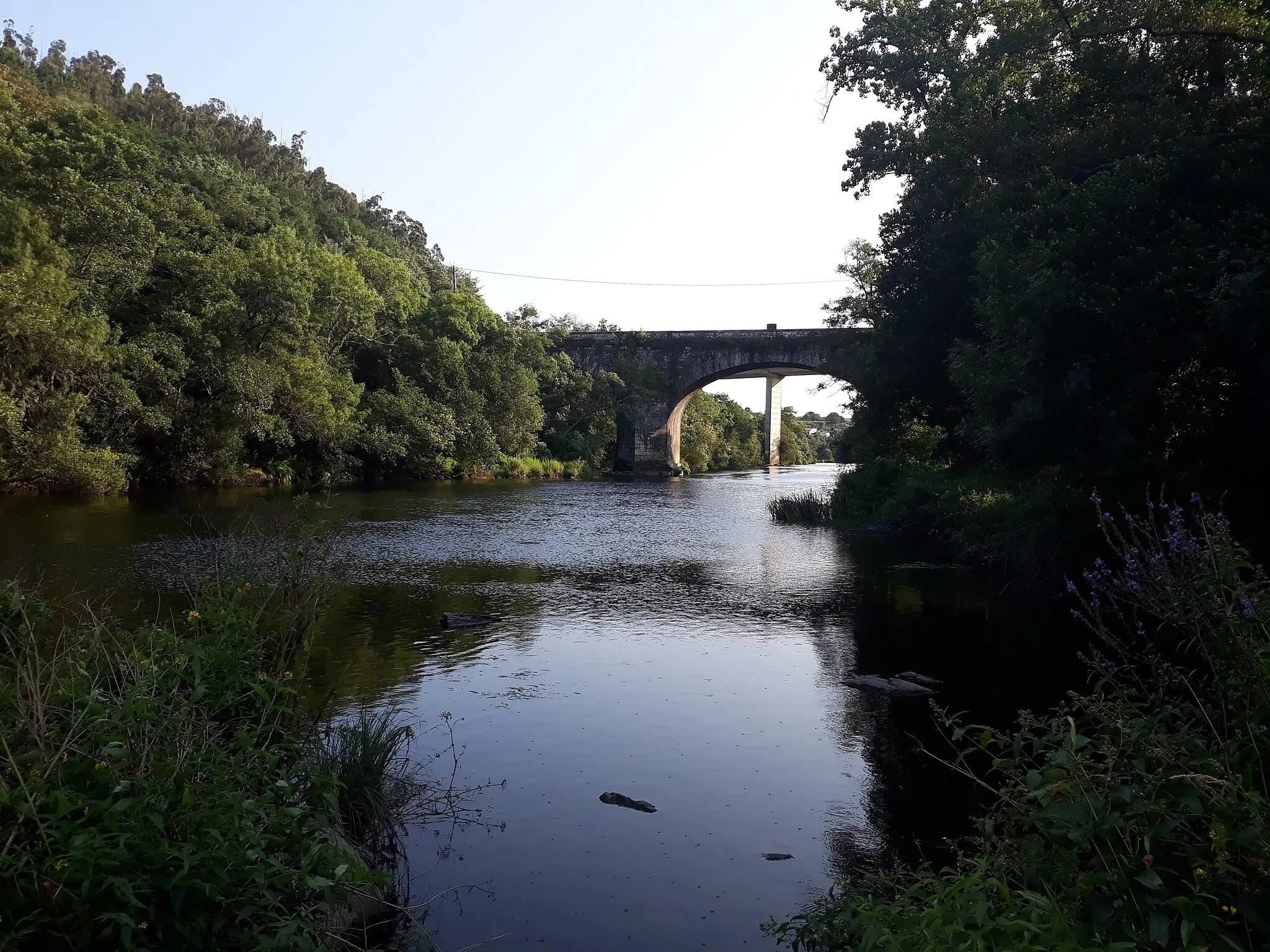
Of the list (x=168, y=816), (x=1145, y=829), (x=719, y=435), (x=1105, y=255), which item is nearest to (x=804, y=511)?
(x=1105, y=255)

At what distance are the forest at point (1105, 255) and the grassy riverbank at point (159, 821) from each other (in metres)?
10.1

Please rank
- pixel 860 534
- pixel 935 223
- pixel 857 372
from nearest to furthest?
pixel 935 223 → pixel 860 534 → pixel 857 372

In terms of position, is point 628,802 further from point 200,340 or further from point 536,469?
point 536,469

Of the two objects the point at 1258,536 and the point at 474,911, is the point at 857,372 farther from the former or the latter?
the point at 474,911

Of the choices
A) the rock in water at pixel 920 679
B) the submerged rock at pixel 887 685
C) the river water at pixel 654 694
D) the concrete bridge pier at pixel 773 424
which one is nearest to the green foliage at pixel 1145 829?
the river water at pixel 654 694

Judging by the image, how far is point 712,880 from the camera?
5.22 m

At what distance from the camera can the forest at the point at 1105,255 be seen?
11812mm

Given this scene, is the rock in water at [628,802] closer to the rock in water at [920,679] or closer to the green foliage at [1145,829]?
the green foliage at [1145,829]

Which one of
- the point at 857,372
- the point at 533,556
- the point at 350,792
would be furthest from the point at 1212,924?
the point at 857,372

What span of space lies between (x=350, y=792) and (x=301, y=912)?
206 cm

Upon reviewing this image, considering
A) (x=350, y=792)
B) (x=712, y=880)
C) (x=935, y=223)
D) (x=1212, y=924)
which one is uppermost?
(x=935, y=223)

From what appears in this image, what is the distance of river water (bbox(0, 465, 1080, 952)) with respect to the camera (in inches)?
203

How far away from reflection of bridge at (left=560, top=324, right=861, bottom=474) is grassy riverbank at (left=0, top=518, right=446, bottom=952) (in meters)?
45.8

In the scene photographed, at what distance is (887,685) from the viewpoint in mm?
9211
